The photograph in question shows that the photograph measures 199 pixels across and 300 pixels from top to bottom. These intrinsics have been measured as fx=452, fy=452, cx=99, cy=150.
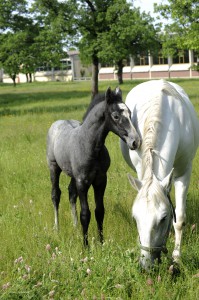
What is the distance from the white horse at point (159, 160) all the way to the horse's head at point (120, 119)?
11 cm

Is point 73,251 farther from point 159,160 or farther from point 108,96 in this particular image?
point 108,96

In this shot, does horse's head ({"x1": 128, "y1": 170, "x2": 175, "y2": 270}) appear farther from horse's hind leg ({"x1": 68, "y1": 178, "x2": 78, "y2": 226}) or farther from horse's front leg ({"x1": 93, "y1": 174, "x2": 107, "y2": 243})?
horse's hind leg ({"x1": 68, "y1": 178, "x2": 78, "y2": 226})

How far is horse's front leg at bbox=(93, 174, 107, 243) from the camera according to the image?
5100 mm

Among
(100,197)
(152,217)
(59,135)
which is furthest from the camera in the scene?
(59,135)

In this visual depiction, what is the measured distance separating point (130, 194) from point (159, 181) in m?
3.23

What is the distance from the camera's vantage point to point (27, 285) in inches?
142

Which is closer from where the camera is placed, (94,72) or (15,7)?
(15,7)

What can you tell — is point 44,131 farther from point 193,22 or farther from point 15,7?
point 15,7

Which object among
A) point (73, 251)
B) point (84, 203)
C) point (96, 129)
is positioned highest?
point (96, 129)

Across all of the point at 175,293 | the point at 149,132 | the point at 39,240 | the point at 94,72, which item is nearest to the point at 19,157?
the point at 39,240

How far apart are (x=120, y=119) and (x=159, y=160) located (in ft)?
2.21

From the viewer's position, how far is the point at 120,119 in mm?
4508

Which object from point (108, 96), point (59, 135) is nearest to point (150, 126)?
point (108, 96)

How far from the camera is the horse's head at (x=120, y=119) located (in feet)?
14.2
